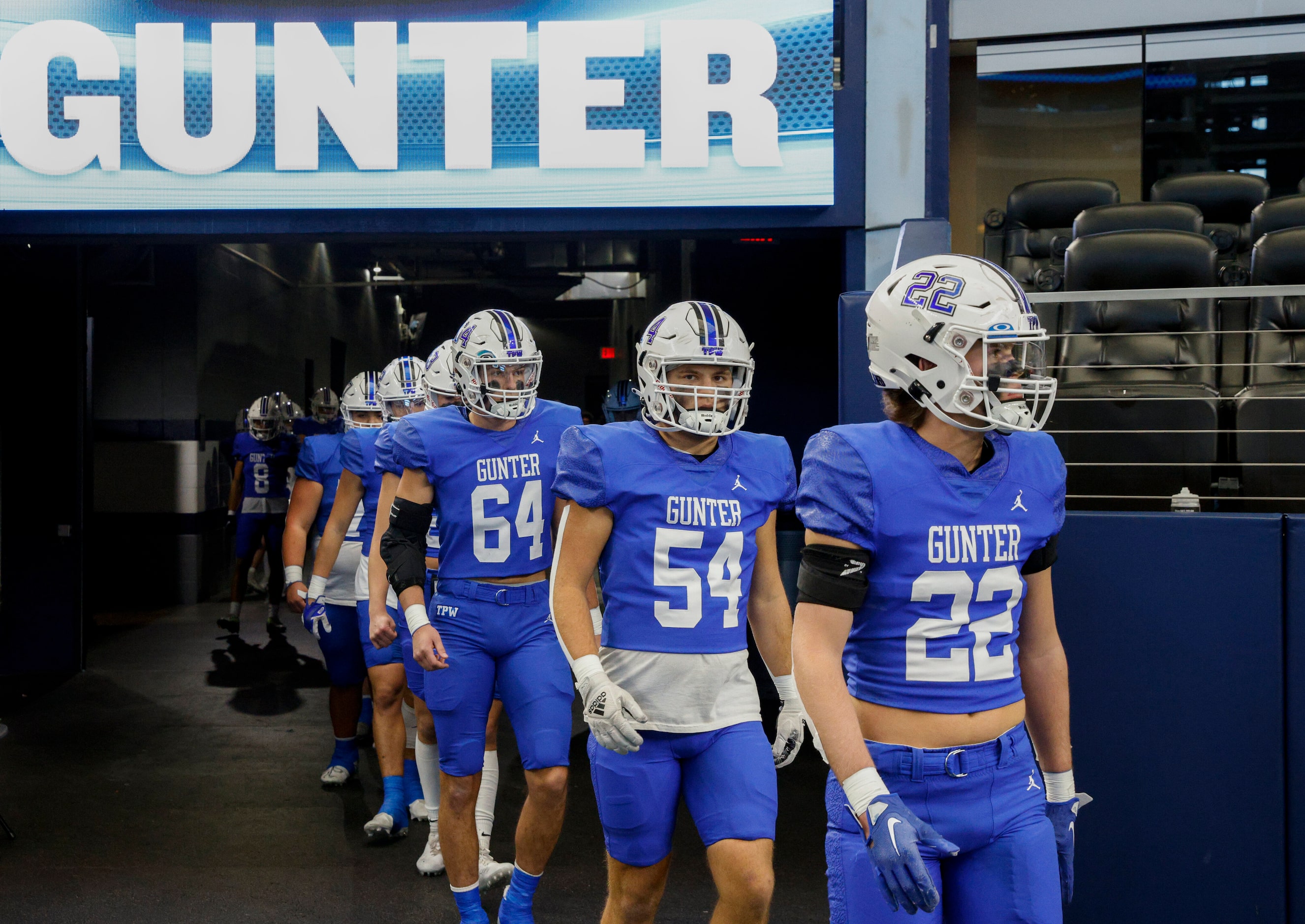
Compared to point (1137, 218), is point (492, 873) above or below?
below

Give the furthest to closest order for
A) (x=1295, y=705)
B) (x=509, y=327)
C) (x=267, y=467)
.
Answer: (x=267, y=467)
(x=509, y=327)
(x=1295, y=705)

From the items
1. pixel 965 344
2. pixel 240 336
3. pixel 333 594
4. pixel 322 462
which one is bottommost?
pixel 333 594

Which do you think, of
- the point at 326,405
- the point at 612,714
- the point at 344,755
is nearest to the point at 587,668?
the point at 612,714

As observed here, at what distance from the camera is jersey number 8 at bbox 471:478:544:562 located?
3795 millimetres

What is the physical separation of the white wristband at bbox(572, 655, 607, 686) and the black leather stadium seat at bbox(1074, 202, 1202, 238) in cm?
397

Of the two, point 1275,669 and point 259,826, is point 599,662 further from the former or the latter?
point 259,826

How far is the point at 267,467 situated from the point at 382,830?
18.9 feet

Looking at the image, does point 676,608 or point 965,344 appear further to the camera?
point 676,608

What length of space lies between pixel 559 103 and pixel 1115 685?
3.12 m

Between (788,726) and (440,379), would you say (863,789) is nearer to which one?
(788,726)

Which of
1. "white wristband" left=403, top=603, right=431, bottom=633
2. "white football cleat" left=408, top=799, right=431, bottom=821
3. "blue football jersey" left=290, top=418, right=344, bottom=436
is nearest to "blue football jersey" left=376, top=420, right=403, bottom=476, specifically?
"white wristband" left=403, top=603, right=431, bottom=633

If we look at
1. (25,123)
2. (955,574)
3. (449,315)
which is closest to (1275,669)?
(955,574)

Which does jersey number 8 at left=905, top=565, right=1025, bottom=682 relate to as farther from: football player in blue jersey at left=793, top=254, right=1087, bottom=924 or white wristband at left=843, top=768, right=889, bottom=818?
white wristband at left=843, top=768, right=889, bottom=818

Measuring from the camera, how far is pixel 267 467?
991 centimetres
